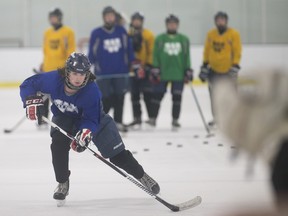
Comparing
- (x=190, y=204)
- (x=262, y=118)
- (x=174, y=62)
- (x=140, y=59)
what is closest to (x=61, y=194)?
(x=190, y=204)

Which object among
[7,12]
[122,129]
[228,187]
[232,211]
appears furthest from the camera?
[7,12]

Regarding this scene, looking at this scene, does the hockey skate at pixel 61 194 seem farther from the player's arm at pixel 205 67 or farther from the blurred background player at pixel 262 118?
the player's arm at pixel 205 67

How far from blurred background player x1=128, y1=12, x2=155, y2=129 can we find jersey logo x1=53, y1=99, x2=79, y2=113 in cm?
338

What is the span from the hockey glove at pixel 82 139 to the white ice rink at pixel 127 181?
1.03 ft

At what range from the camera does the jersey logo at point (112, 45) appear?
20.7 ft

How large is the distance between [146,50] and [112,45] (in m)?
0.64

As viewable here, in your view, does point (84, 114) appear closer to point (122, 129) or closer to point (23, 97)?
point (23, 97)

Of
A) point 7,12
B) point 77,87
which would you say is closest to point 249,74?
point 77,87

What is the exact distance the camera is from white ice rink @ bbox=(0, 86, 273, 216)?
3.38 meters

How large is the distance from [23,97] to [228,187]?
1208 millimetres

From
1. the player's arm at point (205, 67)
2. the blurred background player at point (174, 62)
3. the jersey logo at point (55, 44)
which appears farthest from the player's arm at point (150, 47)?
the jersey logo at point (55, 44)

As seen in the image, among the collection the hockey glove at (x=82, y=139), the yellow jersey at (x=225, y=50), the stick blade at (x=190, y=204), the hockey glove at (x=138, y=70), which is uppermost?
the yellow jersey at (x=225, y=50)

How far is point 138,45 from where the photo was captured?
6.83m

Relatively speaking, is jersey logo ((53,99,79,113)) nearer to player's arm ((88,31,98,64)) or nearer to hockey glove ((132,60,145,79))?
player's arm ((88,31,98,64))
